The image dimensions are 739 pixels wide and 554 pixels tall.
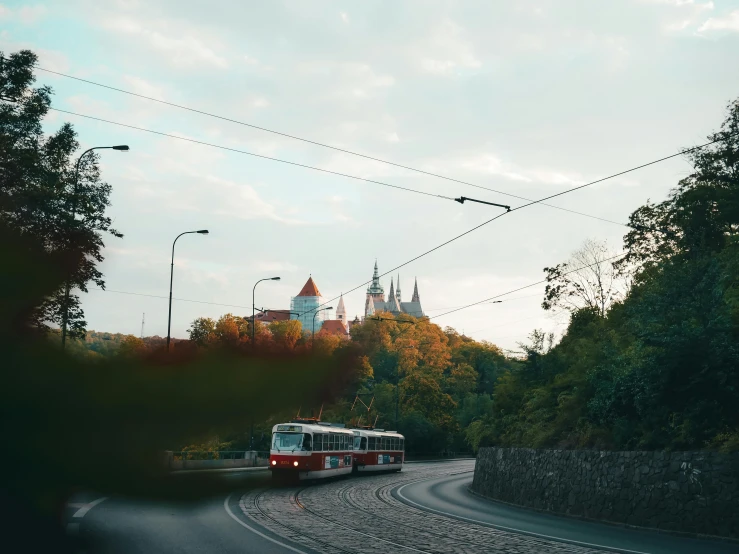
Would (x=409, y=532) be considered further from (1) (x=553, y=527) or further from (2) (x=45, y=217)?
(2) (x=45, y=217)

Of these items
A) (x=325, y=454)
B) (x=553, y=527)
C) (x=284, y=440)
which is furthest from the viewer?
(x=325, y=454)

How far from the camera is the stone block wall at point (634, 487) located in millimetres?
19672

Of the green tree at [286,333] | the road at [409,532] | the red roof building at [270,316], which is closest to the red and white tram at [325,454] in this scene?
the road at [409,532]

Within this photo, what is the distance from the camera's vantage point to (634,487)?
23000 mm

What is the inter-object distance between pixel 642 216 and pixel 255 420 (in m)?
50.6

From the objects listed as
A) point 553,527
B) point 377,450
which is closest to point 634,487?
point 553,527

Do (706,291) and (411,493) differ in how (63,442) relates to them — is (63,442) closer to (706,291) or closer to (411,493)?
(706,291)

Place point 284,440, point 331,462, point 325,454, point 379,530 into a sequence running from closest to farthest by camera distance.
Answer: point 284,440 → point 379,530 → point 325,454 → point 331,462

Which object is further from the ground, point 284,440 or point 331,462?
point 284,440

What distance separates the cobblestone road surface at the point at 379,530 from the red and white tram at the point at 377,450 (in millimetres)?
16776

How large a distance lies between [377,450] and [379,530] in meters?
29.8

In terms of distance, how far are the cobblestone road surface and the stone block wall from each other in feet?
16.6

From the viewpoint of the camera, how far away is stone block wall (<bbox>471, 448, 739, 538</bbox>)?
19672mm

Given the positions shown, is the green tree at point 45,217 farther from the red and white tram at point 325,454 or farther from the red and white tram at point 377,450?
the red and white tram at point 377,450
